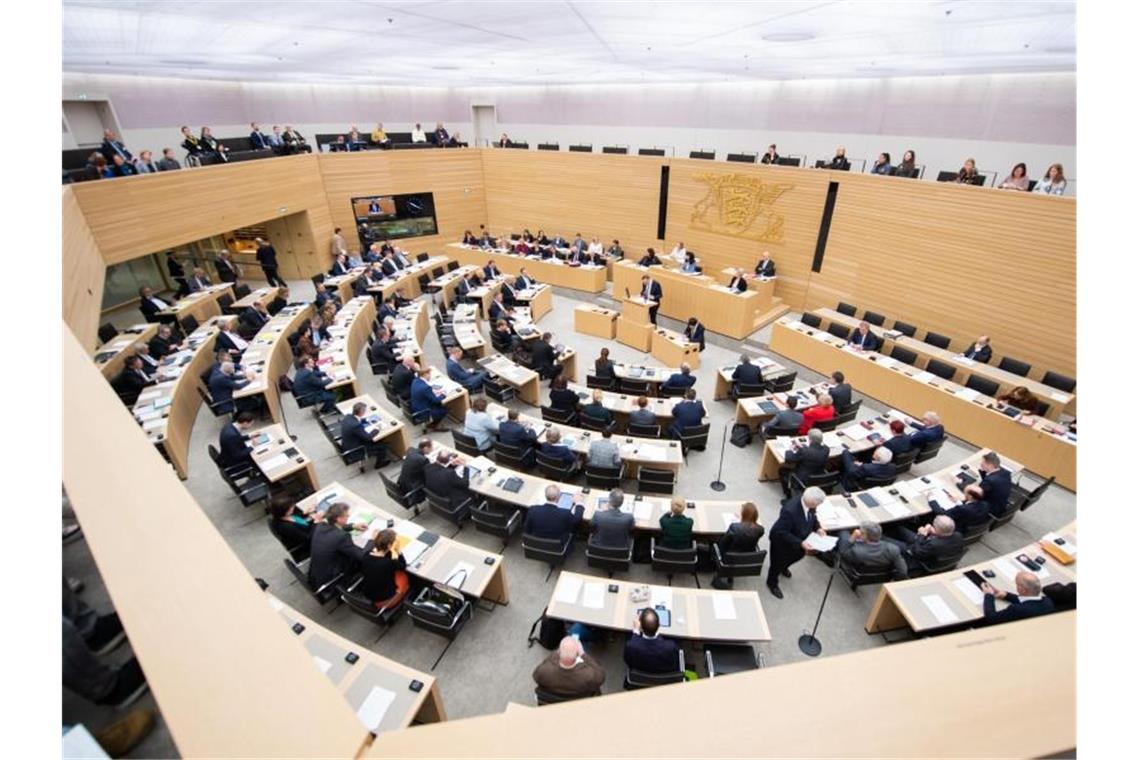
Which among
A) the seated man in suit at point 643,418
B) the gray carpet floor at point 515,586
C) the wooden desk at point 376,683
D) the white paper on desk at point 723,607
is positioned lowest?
the gray carpet floor at point 515,586

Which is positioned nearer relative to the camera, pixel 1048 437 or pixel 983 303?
pixel 1048 437

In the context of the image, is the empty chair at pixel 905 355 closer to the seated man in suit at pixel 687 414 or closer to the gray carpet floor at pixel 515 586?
the gray carpet floor at pixel 515 586

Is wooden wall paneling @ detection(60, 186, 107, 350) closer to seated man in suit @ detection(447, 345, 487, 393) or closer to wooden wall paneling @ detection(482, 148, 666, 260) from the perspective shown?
seated man in suit @ detection(447, 345, 487, 393)

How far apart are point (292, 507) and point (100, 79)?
16.9 metres

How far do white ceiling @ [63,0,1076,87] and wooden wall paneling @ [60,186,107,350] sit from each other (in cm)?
273

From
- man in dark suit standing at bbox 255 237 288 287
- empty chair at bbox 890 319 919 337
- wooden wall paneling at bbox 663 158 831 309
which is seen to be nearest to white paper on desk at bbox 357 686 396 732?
empty chair at bbox 890 319 919 337

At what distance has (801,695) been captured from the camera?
107 centimetres

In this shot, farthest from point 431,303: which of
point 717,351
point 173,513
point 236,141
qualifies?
point 173,513

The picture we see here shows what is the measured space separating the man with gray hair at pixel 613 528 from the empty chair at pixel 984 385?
7.78 metres

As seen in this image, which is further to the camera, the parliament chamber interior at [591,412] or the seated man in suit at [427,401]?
the seated man in suit at [427,401]

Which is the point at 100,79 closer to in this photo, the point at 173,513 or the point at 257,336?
the point at 257,336

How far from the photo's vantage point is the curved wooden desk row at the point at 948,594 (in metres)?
4.55

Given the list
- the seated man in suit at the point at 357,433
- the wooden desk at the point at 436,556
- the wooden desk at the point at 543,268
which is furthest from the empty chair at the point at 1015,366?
the seated man in suit at the point at 357,433

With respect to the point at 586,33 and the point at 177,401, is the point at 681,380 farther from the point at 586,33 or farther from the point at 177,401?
the point at 177,401
